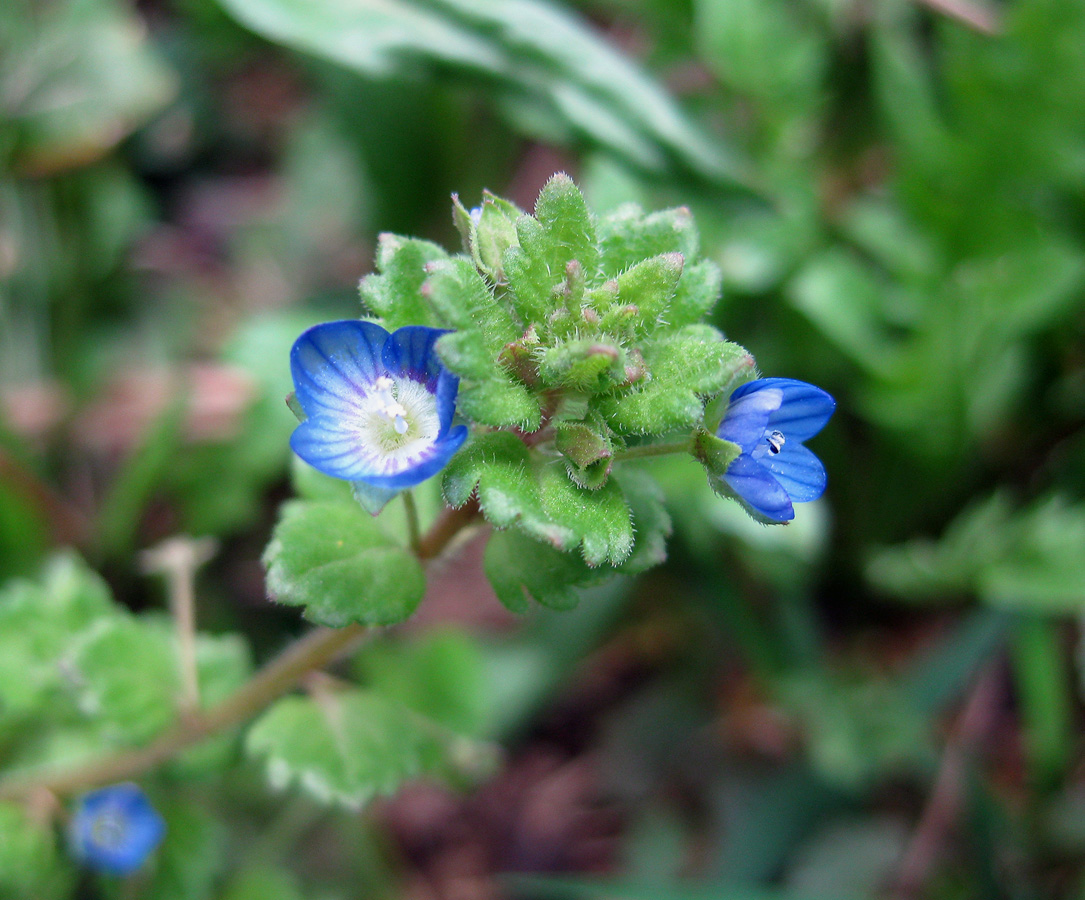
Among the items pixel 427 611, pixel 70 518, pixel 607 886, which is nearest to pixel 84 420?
pixel 70 518

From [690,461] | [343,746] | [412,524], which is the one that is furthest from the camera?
[690,461]

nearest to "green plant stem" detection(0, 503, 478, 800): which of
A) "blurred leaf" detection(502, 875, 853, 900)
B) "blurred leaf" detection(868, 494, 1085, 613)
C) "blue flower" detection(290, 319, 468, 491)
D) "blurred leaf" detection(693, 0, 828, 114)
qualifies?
"blue flower" detection(290, 319, 468, 491)

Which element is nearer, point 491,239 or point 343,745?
point 491,239

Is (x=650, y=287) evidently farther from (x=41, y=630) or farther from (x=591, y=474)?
(x=41, y=630)

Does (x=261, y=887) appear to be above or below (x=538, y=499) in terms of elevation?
below

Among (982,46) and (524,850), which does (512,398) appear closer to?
(524,850)

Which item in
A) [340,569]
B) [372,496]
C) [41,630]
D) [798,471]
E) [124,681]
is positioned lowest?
[41,630]

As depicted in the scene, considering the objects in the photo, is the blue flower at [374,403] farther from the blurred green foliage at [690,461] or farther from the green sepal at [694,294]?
the blurred green foliage at [690,461]

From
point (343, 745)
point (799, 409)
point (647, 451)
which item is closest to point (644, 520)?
point (647, 451)
